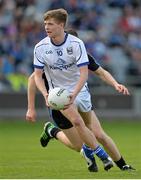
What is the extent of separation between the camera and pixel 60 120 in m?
12.3

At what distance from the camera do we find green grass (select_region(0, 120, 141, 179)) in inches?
452

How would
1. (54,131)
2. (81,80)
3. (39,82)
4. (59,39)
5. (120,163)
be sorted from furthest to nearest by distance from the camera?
(54,131), (120,163), (39,82), (59,39), (81,80)

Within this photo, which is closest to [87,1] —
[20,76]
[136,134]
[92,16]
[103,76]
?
[92,16]

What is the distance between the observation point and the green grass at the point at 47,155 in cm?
1148

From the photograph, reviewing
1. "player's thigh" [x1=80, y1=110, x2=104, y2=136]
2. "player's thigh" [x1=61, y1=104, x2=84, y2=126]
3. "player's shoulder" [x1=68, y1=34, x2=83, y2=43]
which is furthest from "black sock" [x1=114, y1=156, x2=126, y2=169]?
"player's shoulder" [x1=68, y1=34, x2=83, y2=43]

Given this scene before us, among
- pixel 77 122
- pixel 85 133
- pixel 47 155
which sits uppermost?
pixel 77 122

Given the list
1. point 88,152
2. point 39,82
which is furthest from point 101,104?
point 39,82

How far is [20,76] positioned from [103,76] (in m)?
14.4

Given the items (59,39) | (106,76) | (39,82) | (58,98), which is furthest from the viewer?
(106,76)

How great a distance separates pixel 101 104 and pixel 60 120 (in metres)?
13.4

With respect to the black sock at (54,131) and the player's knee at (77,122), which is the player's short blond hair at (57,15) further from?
the black sock at (54,131)

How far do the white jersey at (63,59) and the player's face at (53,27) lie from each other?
0.21 metres

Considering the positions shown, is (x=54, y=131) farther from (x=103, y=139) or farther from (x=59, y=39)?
(x=59, y=39)

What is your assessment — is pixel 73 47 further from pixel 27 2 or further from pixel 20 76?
pixel 27 2
